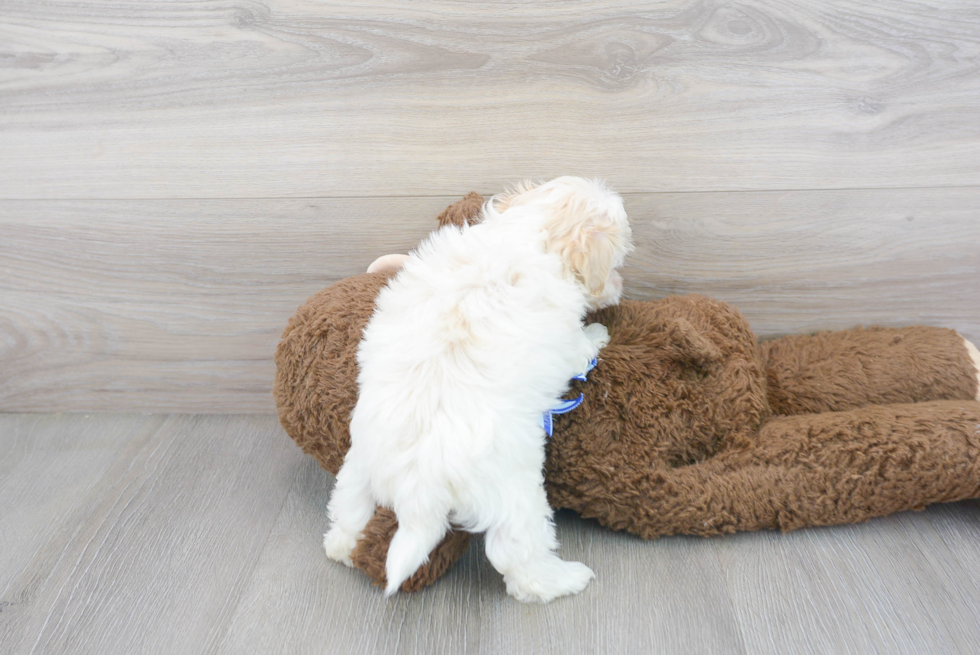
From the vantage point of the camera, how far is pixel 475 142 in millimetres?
1090

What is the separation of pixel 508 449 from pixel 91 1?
3.17 feet

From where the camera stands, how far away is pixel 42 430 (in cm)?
131

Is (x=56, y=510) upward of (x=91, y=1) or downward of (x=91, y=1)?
downward

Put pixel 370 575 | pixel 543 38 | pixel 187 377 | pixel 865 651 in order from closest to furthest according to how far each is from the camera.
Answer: pixel 865 651
pixel 370 575
pixel 543 38
pixel 187 377

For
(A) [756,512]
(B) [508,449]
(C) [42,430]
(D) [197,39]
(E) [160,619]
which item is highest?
(D) [197,39]

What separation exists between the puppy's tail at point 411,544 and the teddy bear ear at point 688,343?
429 mm

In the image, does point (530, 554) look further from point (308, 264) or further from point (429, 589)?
point (308, 264)

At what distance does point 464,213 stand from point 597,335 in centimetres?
26

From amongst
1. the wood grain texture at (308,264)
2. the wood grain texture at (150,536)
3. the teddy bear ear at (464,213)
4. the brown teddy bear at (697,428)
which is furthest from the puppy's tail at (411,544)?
the wood grain texture at (308,264)

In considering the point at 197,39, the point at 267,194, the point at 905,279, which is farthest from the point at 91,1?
the point at 905,279

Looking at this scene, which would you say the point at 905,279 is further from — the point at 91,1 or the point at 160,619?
the point at 91,1

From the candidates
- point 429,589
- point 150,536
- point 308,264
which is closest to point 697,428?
point 429,589

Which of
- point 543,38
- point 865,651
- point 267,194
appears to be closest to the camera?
point 865,651

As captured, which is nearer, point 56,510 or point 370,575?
point 370,575
